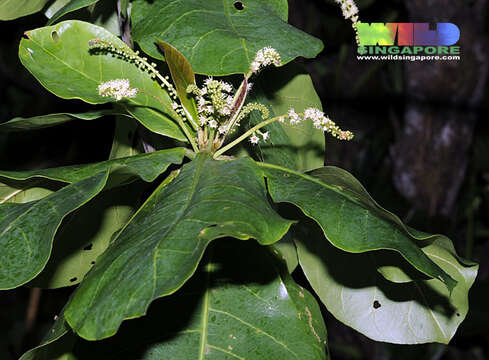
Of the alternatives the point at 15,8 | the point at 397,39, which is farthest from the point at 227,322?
the point at 397,39

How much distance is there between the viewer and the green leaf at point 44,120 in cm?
81

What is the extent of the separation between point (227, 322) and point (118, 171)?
253 mm

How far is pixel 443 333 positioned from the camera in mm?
877

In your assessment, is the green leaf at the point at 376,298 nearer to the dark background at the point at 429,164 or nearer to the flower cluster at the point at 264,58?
the flower cluster at the point at 264,58

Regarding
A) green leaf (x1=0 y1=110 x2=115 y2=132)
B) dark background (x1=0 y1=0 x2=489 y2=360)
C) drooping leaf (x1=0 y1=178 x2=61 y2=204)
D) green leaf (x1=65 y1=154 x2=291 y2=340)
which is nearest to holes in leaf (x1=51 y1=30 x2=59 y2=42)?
green leaf (x1=0 y1=110 x2=115 y2=132)

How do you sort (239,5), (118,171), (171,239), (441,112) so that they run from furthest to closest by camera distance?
(441,112) < (239,5) < (118,171) < (171,239)

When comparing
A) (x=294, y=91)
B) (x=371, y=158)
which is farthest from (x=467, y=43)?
(x=294, y=91)

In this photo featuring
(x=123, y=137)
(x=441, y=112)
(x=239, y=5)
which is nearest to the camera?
(x=239, y=5)

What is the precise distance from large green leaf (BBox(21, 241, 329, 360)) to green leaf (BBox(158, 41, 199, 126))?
0.68 feet

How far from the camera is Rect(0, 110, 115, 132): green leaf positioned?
0.81 metres

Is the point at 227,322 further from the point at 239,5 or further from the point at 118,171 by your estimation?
the point at 239,5

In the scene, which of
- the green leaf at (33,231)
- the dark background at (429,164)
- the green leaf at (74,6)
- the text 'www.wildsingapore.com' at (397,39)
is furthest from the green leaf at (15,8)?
the dark background at (429,164)

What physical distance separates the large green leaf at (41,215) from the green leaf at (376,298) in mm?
328

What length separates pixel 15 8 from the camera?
99 cm
